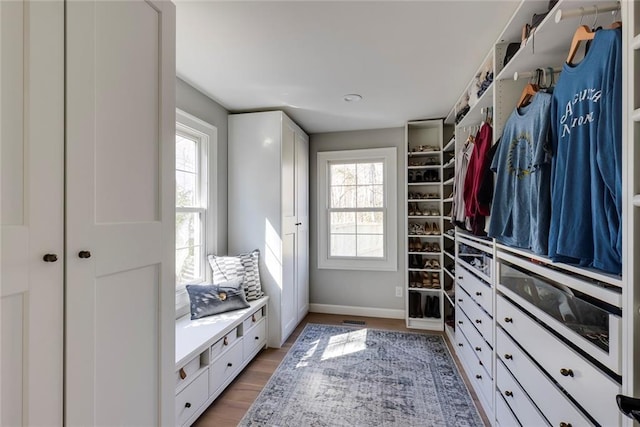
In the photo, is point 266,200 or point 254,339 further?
point 266,200

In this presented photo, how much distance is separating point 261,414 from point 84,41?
2.11m

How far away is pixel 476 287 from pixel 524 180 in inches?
38.1

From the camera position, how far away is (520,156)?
1379mm

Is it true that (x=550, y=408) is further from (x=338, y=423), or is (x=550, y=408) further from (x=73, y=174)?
(x=73, y=174)

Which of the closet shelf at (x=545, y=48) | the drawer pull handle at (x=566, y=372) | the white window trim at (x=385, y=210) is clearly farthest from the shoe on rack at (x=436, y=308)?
the closet shelf at (x=545, y=48)

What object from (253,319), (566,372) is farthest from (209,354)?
(566,372)

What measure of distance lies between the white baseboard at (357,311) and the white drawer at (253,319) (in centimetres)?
120

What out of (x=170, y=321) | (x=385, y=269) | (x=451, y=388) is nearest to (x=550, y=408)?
(x=451, y=388)

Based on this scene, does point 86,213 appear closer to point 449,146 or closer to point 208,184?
point 208,184

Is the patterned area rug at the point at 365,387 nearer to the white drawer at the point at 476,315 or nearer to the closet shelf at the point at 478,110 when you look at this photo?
the white drawer at the point at 476,315

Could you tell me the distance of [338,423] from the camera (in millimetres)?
1788

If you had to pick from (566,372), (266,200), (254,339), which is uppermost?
(266,200)

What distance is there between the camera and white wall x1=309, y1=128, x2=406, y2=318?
3590mm

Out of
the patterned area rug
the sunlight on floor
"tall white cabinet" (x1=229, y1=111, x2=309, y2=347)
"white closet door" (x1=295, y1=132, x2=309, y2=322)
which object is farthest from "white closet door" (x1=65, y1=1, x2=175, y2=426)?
"white closet door" (x1=295, y1=132, x2=309, y2=322)
